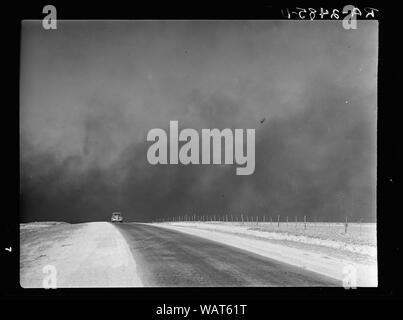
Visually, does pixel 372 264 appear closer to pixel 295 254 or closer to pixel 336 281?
pixel 336 281

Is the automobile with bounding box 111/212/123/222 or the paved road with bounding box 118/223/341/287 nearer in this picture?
the paved road with bounding box 118/223/341/287

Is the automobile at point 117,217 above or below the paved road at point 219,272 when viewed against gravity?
below

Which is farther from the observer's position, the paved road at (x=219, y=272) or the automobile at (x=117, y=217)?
the automobile at (x=117, y=217)

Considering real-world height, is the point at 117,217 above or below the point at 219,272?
below

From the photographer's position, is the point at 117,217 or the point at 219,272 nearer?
the point at 219,272

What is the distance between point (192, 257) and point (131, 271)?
3777 mm

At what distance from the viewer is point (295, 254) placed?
43.0ft

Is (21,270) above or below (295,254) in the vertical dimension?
above

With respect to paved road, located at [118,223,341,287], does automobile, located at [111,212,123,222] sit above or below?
below
